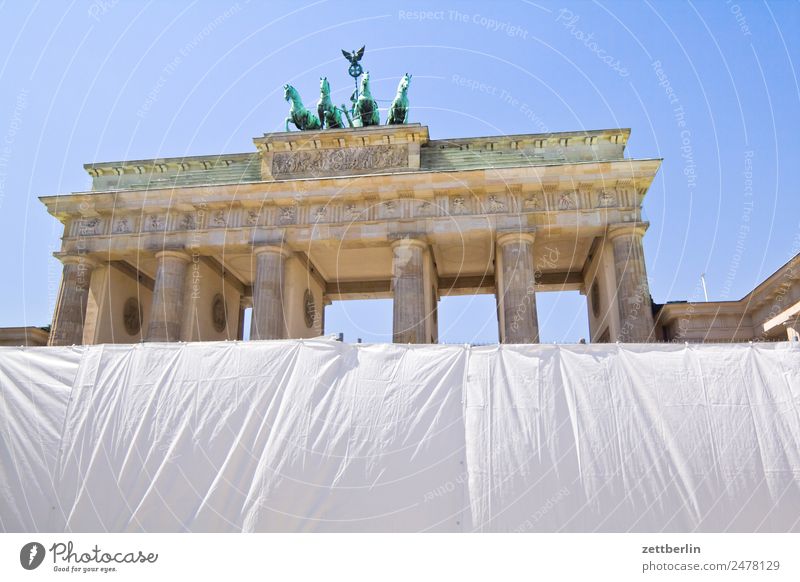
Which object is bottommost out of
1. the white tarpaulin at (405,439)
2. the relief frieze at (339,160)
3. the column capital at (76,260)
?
the white tarpaulin at (405,439)

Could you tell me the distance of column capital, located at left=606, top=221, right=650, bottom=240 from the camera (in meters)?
26.8

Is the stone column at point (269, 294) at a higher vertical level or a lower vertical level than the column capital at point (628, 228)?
lower

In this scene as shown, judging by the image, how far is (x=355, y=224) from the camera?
2852cm

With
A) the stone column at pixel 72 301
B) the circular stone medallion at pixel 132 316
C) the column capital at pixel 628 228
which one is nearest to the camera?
the column capital at pixel 628 228

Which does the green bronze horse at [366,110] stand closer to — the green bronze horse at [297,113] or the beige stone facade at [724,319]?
the green bronze horse at [297,113]

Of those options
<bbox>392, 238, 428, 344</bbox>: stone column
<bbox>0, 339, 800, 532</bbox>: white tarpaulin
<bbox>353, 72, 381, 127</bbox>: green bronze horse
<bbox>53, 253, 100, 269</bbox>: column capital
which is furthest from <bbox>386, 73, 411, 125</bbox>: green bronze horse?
<bbox>0, 339, 800, 532</bbox>: white tarpaulin

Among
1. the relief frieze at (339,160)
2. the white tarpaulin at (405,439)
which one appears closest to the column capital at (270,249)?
the relief frieze at (339,160)

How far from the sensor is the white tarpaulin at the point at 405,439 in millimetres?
8945

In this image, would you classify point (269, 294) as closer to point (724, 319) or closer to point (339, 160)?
point (339, 160)

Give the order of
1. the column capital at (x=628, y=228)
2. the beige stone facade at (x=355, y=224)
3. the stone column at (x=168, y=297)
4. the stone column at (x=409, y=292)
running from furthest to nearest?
1. the stone column at (x=168, y=297)
2. the beige stone facade at (x=355, y=224)
3. the column capital at (x=628, y=228)
4. the stone column at (x=409, y=292)

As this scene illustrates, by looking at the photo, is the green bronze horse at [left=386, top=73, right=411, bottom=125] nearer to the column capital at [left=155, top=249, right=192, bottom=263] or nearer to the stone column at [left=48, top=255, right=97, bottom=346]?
the column capital at [left=155, top=249, right=192, bottom=263]

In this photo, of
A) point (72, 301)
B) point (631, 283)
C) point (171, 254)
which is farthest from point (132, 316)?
point (631, 283)

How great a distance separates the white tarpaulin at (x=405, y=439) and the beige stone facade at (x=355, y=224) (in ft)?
52.0

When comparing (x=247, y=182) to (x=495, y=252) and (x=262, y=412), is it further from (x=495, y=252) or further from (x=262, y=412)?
(x=262, y=412)
